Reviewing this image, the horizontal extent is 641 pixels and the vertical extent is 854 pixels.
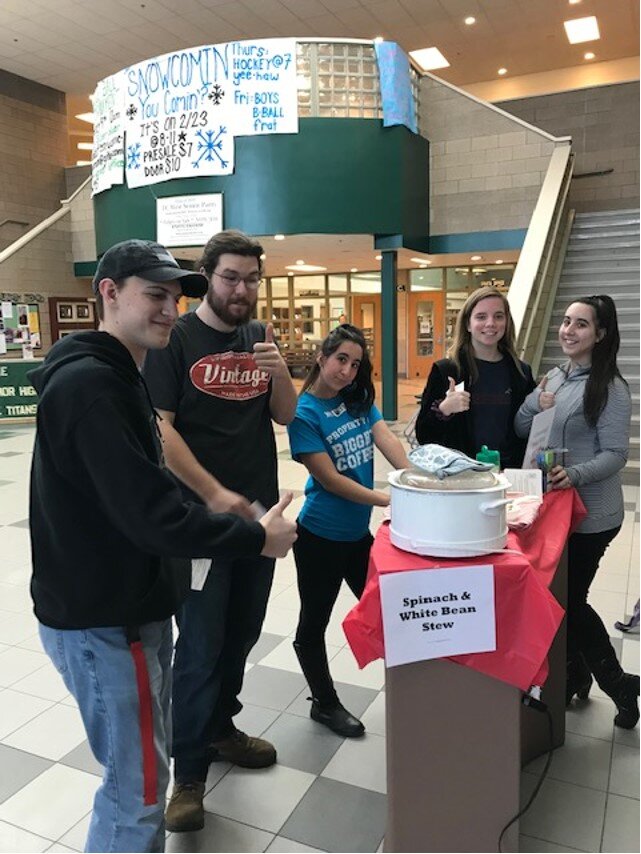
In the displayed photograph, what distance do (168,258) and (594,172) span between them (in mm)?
11841

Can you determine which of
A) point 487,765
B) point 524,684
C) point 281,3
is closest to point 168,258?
point 524,684

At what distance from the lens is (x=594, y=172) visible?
37.1 ft

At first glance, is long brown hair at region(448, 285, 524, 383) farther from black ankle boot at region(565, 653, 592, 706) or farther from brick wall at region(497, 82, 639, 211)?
brick wall at region(497, 82, 639, 211)

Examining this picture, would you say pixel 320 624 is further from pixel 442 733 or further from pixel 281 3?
pixel 281 3

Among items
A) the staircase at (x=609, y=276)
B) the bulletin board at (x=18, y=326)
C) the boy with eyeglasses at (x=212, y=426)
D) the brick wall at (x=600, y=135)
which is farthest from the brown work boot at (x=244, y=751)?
the brick wall at (x=600, y=135)

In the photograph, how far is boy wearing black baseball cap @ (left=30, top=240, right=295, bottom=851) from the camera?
48.1 inches

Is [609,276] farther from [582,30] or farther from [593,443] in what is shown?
[582,30]

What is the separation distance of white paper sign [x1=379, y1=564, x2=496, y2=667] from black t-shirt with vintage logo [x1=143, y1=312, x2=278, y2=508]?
641 mm

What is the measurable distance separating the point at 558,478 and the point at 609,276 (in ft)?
22.9

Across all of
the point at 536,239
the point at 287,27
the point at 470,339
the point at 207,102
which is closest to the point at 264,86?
the point at 207,102

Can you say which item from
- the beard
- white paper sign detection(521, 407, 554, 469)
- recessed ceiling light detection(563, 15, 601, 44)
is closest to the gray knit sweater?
white paper sign detection(521, 407, 554, 469)

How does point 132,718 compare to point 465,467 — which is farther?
point 465,467

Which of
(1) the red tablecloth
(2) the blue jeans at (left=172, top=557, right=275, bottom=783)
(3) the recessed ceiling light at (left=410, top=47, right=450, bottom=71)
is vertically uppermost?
(3) the recessed ceiling light at (left=410, top=47, right=450, bottom=71)

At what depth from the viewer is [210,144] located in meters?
8.99
